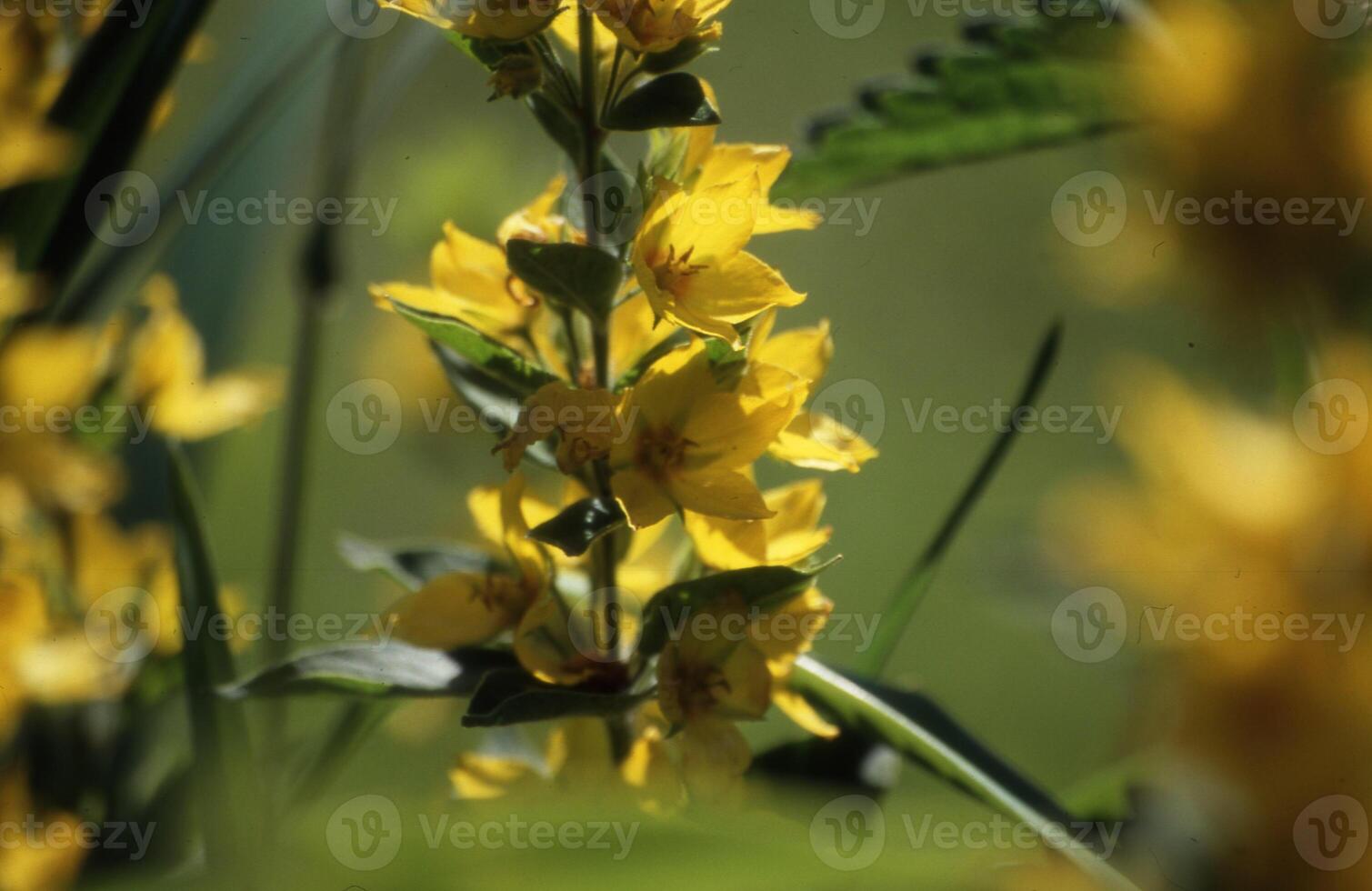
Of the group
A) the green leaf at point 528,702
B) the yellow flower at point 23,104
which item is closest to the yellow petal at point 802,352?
the green leaf at point 528,702

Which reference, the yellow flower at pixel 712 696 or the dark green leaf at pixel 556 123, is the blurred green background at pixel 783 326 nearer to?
the yellow flower at pixel 712 696

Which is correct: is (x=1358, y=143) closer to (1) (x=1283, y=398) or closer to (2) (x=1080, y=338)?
(1) (x=1283, y=398)
